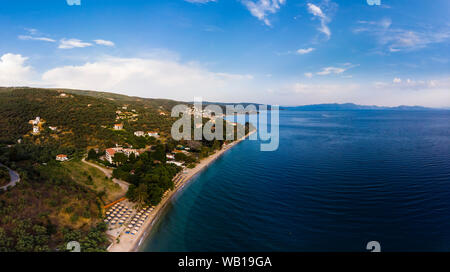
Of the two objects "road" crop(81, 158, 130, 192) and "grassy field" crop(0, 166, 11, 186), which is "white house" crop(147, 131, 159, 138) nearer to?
"road" crop(81, 158, 130, 192)

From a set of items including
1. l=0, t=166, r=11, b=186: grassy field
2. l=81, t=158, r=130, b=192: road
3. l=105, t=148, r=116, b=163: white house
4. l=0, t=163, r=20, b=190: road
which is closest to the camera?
l=0, t=163, r=20, b=190: road

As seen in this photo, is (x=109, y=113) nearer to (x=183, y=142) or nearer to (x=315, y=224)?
(x=183, y=142)

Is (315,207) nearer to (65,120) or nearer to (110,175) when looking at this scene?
(110,175)

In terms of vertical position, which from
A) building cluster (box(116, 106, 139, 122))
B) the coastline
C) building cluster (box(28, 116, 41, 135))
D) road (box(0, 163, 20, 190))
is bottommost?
the coastline

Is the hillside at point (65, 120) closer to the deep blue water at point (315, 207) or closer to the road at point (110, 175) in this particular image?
the road at point (110, 175)

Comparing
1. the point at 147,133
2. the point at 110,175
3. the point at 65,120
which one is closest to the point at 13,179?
the point at 110,175

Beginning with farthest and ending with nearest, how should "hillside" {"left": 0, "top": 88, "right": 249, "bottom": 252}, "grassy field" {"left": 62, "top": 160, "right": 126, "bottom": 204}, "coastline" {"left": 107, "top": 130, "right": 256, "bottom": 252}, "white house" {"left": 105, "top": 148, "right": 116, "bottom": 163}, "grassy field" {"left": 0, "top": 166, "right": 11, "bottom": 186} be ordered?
"white house" {"left": 105, "top": 148, "right": 116, "bottom": 163} < "grassy field" {"left": 62, "top": 160, "right": 126, "bottom": 204} < "grassy field" {"left": 0, "top": 166, "right": 11, "bottom": 186} < "coastline" {"left": 107, "top": 130, "right": 256, "bottom": 252} < "hillside" {"left": 0, "top": 88, "right": 249, "bottom": 252}

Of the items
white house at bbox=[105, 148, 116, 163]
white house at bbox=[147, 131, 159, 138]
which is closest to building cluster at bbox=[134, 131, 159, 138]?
white house at bbox=[147, 131, 159, 138]
